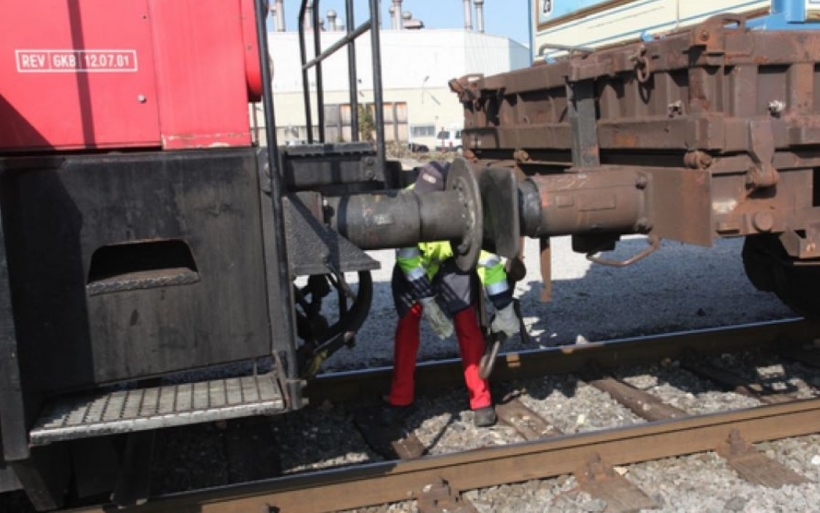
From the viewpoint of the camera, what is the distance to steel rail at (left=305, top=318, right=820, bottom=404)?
535 cm

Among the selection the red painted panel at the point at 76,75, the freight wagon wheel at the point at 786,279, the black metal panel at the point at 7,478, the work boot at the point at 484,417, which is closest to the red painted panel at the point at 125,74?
the red painted panel at the point at 76,75

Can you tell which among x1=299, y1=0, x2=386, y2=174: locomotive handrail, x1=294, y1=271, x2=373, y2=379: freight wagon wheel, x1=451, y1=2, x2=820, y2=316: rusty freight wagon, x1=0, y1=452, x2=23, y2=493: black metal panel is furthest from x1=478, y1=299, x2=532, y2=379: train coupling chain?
x1=0, y1=452, x2=23, y2=493: black metal panel

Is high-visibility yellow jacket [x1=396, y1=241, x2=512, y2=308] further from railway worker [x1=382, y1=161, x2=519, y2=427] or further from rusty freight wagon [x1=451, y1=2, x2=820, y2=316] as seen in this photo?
rusty freight wagon [x1=451, y1=2, x2=820, y2=316]

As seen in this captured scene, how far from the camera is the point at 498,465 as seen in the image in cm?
409

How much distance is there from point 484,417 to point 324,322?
1404 millimetres

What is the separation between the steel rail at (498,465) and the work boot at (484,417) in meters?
0.66

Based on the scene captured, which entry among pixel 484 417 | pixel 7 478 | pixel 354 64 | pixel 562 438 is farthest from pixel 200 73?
pixel 484 417

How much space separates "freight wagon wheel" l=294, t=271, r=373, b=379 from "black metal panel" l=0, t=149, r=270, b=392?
35cm

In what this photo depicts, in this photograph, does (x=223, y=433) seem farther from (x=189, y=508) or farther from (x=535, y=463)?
(x=535, y=463)

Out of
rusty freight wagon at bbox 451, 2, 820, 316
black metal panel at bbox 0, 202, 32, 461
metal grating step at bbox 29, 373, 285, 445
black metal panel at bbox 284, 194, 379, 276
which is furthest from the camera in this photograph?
rusty freight wagon at bbox 451, 2, 820, 316

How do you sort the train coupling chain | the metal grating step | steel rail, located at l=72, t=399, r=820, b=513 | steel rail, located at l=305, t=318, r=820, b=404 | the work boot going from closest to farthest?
→ the metal grating step
steel rail, located at l=72, t=399, r=820, b=513
the train coupling chain
the work boot
steel rail, located at l=305, t=318, r=820, b=404

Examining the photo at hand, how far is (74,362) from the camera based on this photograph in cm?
301

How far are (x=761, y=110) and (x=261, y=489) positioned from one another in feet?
9.37

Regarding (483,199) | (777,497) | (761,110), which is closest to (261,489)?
(483,199)
